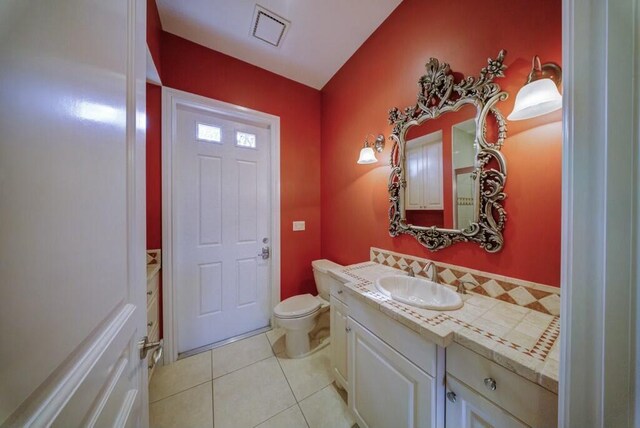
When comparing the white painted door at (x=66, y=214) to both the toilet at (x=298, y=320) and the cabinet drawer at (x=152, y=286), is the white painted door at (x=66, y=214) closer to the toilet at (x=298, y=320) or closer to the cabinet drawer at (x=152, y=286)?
the cabinet drawer at (x=152, y=286)

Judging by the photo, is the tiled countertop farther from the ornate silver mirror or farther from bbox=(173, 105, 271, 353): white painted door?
bbox=(173, 105, 271, 353): white painted door

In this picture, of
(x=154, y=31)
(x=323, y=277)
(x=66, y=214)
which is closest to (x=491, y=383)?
(x=66, y=214)

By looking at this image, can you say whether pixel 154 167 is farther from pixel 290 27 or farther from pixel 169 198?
pixel 290 27

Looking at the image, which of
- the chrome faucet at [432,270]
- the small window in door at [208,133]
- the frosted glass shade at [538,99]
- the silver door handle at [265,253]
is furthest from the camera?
the silver door handle at [265,253]

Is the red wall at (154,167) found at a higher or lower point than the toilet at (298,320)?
higher

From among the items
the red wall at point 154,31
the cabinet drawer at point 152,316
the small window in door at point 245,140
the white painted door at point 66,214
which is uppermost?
the red wall at point 154,31

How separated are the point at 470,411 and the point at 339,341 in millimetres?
779

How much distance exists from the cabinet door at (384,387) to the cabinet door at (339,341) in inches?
5.0

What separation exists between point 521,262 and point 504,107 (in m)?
0.74

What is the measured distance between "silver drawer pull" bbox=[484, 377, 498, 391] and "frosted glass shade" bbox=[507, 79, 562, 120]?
0.99 meters

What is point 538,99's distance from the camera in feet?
2.48

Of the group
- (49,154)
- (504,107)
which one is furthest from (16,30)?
→ (504,107)

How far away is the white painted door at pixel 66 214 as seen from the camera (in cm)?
24

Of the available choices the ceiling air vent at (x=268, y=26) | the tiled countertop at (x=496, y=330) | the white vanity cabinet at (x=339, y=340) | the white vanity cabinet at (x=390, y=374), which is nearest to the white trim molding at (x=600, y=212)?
the tiled countertop at (x=496, y=330)
